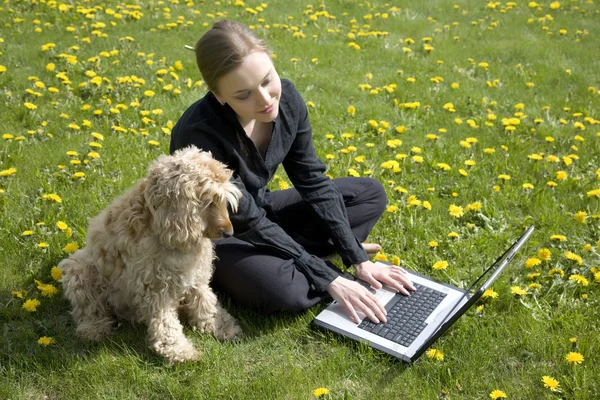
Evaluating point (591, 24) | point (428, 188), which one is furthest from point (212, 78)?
point (591, 24)

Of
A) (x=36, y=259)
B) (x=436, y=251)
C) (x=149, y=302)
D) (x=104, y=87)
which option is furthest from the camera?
(x=104, y=87)

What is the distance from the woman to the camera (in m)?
3.45

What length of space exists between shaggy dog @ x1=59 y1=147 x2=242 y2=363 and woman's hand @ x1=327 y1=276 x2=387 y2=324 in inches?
27.0

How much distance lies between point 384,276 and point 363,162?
193cm

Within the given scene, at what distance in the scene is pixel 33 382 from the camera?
3377 mm

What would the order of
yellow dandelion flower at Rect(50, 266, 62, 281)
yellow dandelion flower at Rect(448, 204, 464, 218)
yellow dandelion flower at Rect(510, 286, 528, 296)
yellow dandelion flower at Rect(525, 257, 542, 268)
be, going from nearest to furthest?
yellow dandelion flower at Rect(510, 286, 528, 296) → yellow dandelion flower at Rect(50, 266, 62, 281) → yellow dandelion flower at Rect(525, 257, 542, 268) → yellow dandelion flower at Rect(448, 204, 464, 218)

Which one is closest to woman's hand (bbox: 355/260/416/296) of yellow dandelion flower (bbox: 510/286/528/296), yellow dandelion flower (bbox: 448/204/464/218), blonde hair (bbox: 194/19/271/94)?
yellow dandelion flower (bbox: 510/286/528/296)

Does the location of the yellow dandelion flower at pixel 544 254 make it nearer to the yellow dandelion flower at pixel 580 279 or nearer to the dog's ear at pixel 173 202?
→ the yellow dandelion flower at pixel 580 279

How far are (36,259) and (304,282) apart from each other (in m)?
1.99

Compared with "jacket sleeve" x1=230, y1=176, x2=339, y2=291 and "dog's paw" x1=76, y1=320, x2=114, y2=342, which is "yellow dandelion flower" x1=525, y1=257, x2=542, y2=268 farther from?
"dog's paw" x1=76, y1=320, x2=114, y2=342

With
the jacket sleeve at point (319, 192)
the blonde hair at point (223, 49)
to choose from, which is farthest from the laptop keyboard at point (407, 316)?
the blonde hair at point (223, 49)

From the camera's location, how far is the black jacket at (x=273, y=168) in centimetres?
368

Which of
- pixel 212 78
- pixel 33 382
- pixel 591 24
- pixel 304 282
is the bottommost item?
pixel 33 382

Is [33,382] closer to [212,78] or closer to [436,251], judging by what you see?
[212,78]
